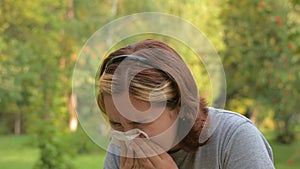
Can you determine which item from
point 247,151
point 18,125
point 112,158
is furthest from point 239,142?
point 18,125

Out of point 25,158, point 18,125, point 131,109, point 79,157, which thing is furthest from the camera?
point 18,125

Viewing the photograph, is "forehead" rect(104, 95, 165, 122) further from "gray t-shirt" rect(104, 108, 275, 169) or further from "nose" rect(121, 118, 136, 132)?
"gray t-shirt" rect(104, 108, 275, 169)

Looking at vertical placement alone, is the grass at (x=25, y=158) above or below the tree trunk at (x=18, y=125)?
below

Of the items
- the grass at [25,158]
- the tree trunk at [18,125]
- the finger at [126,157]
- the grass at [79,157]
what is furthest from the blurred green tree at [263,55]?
the finger at [126,157]

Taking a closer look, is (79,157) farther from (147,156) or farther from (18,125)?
(147,156)

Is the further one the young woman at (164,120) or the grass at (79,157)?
the grass at (79,157)

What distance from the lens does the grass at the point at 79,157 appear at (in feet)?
36.5

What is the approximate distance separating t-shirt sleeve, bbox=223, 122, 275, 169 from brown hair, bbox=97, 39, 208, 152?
0.31 ft

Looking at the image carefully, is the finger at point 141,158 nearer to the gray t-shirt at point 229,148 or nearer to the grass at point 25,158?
the gray t-shirt at point 229,148

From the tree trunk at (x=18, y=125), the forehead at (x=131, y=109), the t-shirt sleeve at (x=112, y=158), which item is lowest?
the tree trunk at (x=18, y=125)

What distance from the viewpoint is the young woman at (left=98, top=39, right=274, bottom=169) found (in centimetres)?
146

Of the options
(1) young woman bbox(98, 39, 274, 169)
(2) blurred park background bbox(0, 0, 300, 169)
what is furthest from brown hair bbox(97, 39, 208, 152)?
(2) blurred park background bbox(0, 0, 300, 169)

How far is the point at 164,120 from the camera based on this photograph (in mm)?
1506

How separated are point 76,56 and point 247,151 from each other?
377 inches
